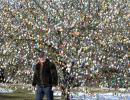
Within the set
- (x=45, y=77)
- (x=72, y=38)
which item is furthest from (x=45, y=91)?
(x=72, y=38)

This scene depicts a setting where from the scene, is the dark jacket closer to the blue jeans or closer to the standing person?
the standing person

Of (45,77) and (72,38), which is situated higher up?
(72,38)

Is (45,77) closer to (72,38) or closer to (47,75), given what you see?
(47,75)

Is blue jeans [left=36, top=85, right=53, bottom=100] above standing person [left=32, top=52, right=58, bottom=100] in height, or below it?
below

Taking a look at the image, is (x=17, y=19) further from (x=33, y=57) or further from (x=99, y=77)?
(x=99, y=77)

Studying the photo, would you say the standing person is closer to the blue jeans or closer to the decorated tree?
the blue jeans

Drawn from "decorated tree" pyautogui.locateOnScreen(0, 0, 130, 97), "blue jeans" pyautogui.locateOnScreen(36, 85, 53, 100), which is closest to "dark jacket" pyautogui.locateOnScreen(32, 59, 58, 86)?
"blue jeans" pyautogui.locateOnScreen(36, 85, 53, 100)

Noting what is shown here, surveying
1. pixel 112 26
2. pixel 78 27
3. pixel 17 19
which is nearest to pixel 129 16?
pixel 112 26

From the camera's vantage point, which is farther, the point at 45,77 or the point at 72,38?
the point at 72,38

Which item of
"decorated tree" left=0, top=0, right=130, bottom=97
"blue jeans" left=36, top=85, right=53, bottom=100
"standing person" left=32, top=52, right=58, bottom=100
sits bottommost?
"blue jeans" left=36, top=85, right=53, bottom=100

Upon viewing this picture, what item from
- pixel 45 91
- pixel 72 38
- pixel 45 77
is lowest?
pixel 45 91

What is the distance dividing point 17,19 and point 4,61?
2.02m

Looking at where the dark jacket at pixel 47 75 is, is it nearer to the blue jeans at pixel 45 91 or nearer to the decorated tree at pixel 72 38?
the blue jeans at pixel 45 91

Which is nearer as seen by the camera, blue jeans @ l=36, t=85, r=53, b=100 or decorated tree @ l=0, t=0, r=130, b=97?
blue jeans @ l=36, t=85, r=53, b=100
